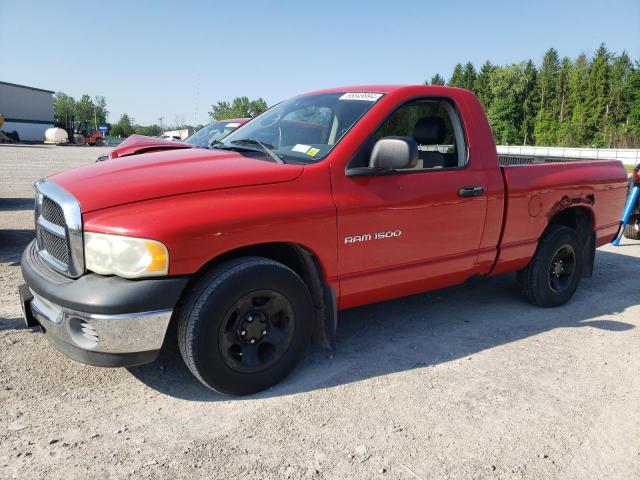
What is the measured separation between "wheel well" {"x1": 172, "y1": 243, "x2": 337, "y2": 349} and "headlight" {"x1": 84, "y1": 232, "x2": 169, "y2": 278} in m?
0.63

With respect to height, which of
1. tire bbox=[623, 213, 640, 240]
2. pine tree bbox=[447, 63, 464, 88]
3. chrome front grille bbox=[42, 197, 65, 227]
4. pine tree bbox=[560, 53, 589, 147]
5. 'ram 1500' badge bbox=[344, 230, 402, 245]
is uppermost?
pine tree bbox=[447, 63, 464, 88]

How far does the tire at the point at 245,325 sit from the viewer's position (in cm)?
272

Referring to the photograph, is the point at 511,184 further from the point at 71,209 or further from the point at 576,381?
the point at 71,209

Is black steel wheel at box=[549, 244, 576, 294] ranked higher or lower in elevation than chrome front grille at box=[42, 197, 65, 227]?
lower

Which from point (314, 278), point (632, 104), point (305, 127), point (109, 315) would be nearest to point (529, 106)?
point (632, 104)

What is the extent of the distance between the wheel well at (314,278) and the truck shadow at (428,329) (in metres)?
0.27

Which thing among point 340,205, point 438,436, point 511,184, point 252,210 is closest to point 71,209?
point 252,210

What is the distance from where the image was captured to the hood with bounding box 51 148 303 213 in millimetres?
2688

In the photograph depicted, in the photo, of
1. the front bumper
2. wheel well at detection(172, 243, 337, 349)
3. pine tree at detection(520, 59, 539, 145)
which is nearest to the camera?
the front bumper

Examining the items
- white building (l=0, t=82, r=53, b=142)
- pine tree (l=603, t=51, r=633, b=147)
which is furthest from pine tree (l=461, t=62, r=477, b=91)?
white building (l=0, t=82, r=53, b=142)

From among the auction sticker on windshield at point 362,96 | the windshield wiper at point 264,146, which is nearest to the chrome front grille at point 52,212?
the windshield wiper at point 264,146

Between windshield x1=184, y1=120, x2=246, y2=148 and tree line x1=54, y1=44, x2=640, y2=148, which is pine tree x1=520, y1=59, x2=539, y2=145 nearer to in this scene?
tree line x1=54, y1=44, x2=640, y2=148

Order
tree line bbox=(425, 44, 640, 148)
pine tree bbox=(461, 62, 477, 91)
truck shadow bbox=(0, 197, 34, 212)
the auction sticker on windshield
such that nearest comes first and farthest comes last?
the auction sticker on windshield
truck shadow bbox=(0, 197, 34, 212)
tree line bbox=(425, 44, 640, 148)
pine tree bbox=(461, 62, 477, 91)

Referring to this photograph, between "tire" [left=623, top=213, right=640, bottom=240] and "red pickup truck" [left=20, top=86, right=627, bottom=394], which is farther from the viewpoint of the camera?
"tire" [left=623, top=213, right=640, bottom=240]
